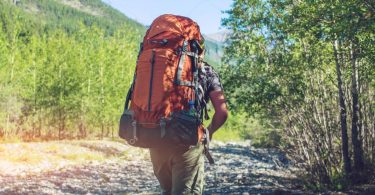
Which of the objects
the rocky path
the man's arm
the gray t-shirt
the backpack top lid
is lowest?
the rocky path

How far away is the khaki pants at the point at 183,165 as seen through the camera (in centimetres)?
418

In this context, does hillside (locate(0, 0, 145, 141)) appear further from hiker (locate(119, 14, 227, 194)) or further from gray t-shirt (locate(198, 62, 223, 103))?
gray t-shirt (locate(198, 62, 223, 103))

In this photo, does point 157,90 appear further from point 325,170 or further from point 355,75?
point 325,170

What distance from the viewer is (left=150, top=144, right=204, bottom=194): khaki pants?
4.18 meters

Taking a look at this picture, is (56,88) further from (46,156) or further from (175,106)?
(175,106)

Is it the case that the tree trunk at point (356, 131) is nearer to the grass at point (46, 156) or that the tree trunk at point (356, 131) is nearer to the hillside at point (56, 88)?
the grass at point (46, 156)

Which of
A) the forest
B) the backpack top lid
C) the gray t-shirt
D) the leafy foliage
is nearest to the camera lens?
the gray t-shirt

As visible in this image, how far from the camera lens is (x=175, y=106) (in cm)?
420

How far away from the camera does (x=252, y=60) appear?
15398 millimetres

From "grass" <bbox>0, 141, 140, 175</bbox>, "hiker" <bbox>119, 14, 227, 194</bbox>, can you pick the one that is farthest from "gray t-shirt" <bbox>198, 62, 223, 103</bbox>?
"grass" <bbox>0, 141, 140, 175</bbox>

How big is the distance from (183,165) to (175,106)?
52 cm

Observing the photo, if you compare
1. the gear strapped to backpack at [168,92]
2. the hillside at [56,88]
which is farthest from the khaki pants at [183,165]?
the hillside at [56,88]

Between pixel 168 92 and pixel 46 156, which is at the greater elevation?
pixel 168 92

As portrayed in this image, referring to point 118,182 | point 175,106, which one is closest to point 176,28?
point 175,106
